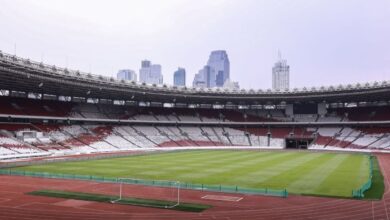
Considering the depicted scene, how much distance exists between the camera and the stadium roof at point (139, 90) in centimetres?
5565

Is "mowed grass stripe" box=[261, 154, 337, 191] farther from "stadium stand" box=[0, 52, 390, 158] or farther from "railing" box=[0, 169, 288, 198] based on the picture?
"stadium stand" box=[0, 52, 390, 158]

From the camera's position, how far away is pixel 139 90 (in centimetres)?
7625

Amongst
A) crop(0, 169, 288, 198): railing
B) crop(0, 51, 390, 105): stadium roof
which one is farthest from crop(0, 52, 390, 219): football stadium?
crop(0, 51, 390, 105): stadium roof

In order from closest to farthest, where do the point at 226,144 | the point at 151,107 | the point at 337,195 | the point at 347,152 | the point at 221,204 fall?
the point at 221,204 → the point at 337,195 → the point at 347,152 → the point at 226,144 → the point at 151,107

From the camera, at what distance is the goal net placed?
24.6 m

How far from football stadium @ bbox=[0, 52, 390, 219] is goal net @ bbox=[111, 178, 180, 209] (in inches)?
3.6

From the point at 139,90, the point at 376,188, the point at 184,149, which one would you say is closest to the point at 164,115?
the point at 184,149

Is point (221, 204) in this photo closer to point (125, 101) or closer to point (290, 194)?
point (290, 194)

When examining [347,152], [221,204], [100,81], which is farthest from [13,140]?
[347,152]

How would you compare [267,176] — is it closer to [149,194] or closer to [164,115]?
[149,194]

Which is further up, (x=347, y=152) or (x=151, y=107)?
(x=151, y=107)

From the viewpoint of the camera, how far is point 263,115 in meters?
98.4

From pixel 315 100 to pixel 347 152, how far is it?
20168 millimetres

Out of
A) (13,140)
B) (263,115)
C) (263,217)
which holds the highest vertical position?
(263,115)
